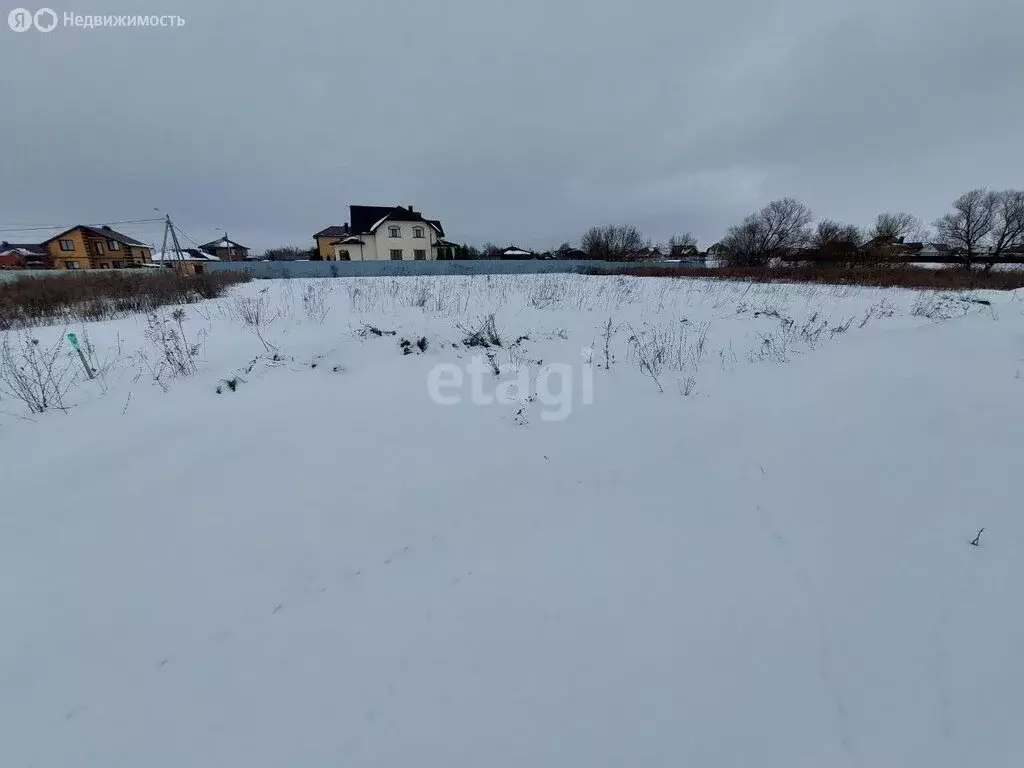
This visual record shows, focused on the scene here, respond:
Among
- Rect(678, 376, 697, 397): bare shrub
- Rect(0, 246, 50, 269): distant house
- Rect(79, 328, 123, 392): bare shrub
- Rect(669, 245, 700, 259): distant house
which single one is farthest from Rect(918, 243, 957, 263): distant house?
Rect(0, 246, 50, 269): distant house

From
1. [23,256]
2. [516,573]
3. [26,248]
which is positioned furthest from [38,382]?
[26,248]

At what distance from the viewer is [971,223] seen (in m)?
34.0

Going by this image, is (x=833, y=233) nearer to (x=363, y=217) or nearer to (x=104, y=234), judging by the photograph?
(x=363, y=217)

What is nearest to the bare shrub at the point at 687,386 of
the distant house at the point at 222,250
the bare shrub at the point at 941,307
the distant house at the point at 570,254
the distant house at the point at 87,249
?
the bare shrub at the point at 941,307

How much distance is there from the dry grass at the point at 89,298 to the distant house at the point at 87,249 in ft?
130

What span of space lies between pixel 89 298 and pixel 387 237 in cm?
2473

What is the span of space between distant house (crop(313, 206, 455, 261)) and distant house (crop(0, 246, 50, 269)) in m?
35.2

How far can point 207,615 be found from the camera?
170 cm

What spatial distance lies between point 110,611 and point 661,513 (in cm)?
287

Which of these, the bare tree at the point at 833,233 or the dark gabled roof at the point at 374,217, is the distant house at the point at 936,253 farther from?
the dark gabled roof at the point at 374,217

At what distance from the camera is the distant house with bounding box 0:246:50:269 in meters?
42.0

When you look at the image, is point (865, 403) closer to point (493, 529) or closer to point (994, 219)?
point (493, 529)

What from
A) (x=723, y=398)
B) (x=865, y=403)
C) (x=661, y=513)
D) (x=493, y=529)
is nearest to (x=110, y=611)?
(x=493, y=529)

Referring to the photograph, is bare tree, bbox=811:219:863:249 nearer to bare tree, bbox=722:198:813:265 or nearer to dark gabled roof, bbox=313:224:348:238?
bare tree, bbox=722:198:813:265
